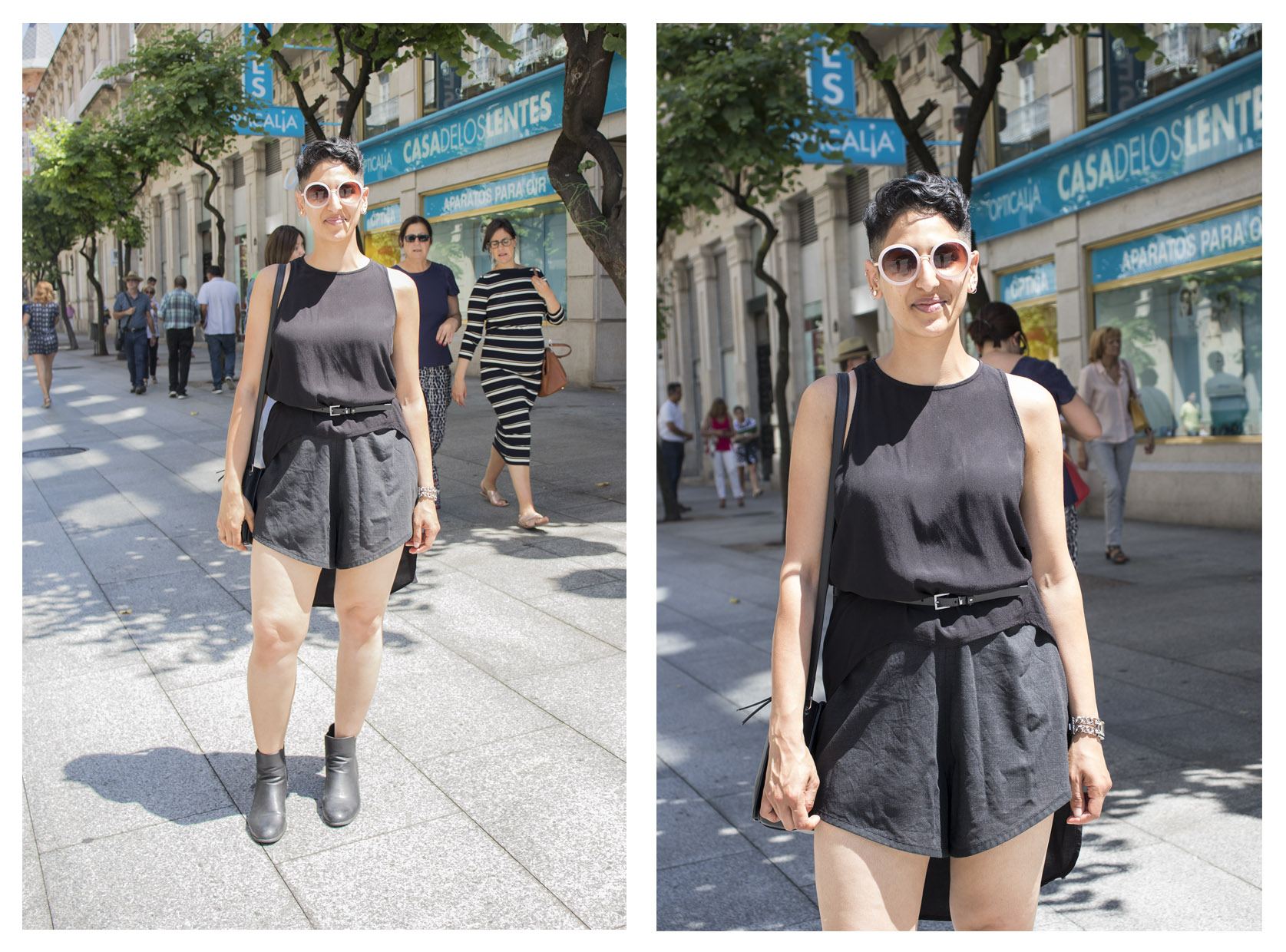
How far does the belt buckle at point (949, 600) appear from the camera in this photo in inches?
87.7

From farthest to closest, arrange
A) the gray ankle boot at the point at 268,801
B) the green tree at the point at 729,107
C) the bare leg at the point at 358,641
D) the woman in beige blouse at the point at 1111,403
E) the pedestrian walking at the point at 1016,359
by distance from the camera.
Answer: the green tree at the point at 729,107
the woman in beige blouse at the point at 1111,403
the pedestrian walking at the point at 1016,359
the bare leg at the point at 358,641
the gray ankle boot at the point at 268,801

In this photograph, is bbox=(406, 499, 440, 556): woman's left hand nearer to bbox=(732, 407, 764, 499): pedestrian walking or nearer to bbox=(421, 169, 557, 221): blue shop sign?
bbox=(421, 169, 557, 221): blue shop sign

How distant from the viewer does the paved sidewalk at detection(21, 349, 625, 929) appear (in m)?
2.87

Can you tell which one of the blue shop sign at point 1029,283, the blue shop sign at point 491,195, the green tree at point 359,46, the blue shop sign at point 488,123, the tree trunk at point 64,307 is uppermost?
the blue shop sign at point 1029,283

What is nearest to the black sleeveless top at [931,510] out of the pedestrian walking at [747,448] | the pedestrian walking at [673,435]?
the pedestrian walking at [673,435]

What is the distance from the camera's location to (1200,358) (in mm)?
12516

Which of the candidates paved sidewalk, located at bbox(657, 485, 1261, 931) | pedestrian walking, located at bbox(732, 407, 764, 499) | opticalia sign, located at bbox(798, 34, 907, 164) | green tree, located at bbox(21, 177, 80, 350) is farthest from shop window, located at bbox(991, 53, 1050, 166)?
green tree, located at bbox(21, 177, 80, 350)

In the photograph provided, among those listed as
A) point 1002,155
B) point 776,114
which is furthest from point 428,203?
point 1002,155

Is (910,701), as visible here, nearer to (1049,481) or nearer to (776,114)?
(1049,481)

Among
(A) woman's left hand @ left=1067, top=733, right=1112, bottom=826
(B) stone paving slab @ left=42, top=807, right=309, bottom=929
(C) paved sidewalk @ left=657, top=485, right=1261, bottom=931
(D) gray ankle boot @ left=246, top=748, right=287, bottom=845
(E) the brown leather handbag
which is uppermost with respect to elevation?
(E) the brown leather handbag

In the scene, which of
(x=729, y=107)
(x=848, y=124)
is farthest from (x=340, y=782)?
(x=848, y=124)

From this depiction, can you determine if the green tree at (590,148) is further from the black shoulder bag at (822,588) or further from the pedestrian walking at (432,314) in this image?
the black shoulder bag at (822,588)

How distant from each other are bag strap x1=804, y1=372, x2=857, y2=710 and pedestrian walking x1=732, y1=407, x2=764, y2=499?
18.1m

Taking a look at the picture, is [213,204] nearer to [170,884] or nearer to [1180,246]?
[170,884]
